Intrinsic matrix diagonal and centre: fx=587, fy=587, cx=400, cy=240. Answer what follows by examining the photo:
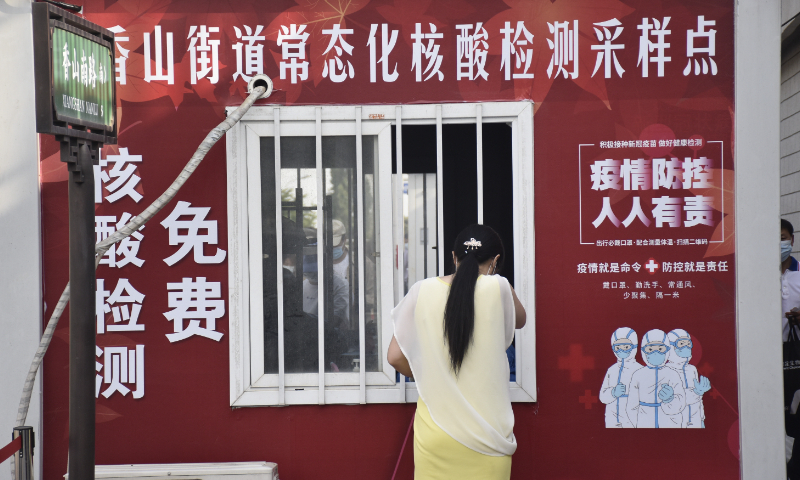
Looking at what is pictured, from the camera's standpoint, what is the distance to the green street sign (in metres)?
2.12

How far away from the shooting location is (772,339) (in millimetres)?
3506

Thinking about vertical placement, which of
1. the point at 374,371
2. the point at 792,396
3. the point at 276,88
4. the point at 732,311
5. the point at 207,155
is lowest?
the point at 792,396

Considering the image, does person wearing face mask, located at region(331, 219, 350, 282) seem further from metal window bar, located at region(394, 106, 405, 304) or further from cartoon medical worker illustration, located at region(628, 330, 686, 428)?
cartoon medical worker illustration, located at region(628, 330, 686, 428)

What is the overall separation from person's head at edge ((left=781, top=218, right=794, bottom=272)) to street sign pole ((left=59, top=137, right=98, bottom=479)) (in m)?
4.70

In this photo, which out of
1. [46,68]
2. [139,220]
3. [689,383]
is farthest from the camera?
[689,383]

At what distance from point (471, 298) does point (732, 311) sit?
2.02 m

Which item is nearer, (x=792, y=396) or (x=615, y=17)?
(x=615, y=17)

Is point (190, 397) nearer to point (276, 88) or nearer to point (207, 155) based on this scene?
point (207, 155)

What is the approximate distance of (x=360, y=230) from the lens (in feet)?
12.0

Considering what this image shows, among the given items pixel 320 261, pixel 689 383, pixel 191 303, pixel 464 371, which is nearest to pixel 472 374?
pixel 464 371

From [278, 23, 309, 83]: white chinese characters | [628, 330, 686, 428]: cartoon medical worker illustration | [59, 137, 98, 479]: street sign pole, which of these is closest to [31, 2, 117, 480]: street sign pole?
[59, 137, 98, 479]: street sign pole

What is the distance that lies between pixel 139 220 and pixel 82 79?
3.66 ft

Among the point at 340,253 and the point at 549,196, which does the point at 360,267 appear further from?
the point at 549,196

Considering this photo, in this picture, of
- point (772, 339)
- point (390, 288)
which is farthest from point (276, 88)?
point (772, 339)
